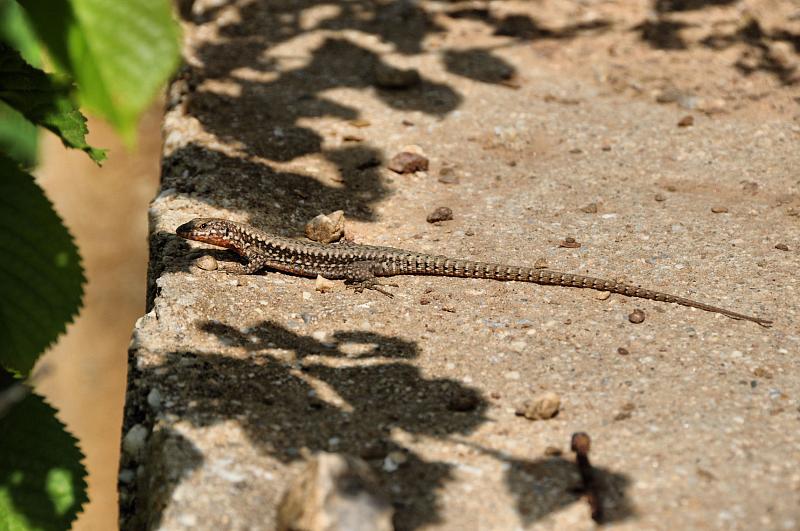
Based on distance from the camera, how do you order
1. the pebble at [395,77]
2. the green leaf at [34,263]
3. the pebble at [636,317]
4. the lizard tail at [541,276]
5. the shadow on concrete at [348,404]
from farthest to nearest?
the pebble at [395,77] < the lizard tail at [541,276] < the pebble at [636,317] < the shadow on concrete at [348,404] < the green leaf at [34,263]

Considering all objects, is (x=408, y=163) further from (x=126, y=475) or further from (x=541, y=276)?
(x=126, y=475)

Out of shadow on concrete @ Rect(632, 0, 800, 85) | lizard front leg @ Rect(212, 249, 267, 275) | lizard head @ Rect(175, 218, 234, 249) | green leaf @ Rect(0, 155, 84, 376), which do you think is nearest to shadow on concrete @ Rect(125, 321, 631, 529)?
lizard front leg @ Rect(212, 249, 267, 275)

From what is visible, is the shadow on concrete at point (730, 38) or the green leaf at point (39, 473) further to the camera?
the shadow on concrete at point (730, 38)

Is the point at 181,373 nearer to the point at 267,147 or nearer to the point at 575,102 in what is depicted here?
the point at 267,147

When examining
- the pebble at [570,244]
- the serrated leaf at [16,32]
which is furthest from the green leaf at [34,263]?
the pebble at [570,244]

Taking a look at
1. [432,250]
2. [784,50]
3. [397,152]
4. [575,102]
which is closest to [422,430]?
[432,250]

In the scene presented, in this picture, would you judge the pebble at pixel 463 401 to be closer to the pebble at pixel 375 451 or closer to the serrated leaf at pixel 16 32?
the pebble at pixel 375 451
